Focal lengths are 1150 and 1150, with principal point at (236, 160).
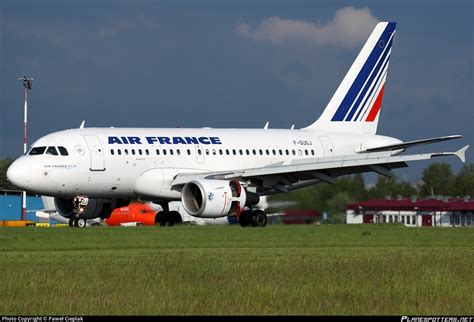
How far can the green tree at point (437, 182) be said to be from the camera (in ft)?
258

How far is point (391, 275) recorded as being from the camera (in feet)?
79.3

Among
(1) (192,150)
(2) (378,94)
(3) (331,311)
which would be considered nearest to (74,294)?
(3) (331,311)

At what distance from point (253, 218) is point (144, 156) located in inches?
215

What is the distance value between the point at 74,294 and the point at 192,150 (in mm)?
31519

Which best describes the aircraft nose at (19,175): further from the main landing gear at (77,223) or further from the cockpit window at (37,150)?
the main landing gear at (77,223)

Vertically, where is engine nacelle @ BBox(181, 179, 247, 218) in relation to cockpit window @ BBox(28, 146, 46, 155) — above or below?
below

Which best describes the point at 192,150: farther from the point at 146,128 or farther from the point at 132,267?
the point at 132,267

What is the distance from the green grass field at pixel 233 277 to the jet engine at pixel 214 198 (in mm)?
9591

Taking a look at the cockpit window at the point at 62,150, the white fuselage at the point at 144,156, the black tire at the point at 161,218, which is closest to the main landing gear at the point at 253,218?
the white fuselage at the point at 144,156

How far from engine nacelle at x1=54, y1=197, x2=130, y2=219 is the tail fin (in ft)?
37.8

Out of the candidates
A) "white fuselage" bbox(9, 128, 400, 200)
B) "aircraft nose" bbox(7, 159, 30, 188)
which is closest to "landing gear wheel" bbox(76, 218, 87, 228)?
"white fuselage" bbox(9, 128, 400, 200)

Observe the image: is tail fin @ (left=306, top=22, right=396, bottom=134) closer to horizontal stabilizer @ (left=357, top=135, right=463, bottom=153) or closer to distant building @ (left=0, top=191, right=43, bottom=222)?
horizontal stabilizer @ (left=357, top=135, right=463, bottom=153)

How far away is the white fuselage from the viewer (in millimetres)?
47969

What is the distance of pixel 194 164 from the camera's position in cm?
5184
